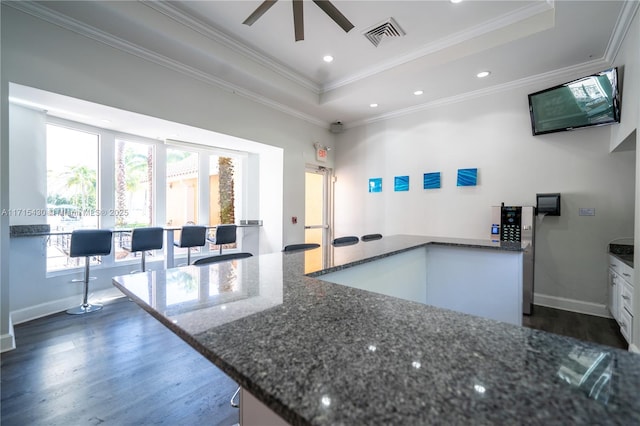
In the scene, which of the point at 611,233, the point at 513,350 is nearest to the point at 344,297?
the point at 513,350

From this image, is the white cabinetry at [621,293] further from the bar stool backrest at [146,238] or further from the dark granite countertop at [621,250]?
the bar stool backrest at [146,238]

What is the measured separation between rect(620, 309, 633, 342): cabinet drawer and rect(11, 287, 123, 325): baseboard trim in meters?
5.89

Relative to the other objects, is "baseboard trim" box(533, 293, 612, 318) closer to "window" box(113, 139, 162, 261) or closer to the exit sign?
the exit sign

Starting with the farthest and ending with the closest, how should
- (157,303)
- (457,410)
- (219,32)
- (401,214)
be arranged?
1. (401,214)
2. (219,32)
3. (157,303)
4. (457,410)

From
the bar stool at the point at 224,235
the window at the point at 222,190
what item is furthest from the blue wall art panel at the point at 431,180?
the window at the point at 222,190

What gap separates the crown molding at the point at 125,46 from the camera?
8.01ft

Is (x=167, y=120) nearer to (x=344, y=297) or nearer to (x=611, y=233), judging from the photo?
(x=344, y=297)

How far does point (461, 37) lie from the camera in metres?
3.15

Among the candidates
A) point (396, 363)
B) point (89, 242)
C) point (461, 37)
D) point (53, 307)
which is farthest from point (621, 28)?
point (53, 307)

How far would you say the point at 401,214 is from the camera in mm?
4949

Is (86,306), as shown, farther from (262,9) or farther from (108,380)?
(262,9)

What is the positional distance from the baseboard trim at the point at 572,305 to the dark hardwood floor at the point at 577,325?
0.23 feet

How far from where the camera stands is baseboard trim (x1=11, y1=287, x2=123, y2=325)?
123 inches

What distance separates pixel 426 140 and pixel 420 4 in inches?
89.4
